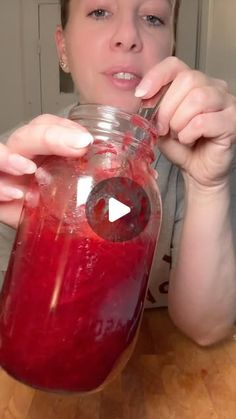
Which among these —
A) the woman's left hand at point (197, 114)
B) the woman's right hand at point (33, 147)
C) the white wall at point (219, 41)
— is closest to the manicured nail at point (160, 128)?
the woman's left hand at point (197, 114)

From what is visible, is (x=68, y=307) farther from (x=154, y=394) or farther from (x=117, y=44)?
(x=117, y=44)

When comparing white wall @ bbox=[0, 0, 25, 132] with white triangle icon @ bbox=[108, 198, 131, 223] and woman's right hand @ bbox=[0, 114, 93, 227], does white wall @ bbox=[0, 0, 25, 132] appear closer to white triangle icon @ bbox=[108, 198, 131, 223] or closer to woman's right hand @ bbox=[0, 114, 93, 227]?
woman's right hand @ bbox=[0, 114, 93, 227]

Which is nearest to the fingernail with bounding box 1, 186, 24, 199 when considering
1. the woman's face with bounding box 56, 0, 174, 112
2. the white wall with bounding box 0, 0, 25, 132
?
the woman's face with bounding box 56, 0, 174, 112

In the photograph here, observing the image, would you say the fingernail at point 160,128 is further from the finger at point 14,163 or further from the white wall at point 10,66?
the white wall at point 10,66

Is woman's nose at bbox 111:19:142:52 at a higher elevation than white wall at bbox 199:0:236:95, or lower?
higher

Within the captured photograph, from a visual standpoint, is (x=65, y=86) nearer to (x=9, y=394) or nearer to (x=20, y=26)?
(x=20, y=26)

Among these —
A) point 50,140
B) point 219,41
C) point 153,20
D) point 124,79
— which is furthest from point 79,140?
point 219,41
